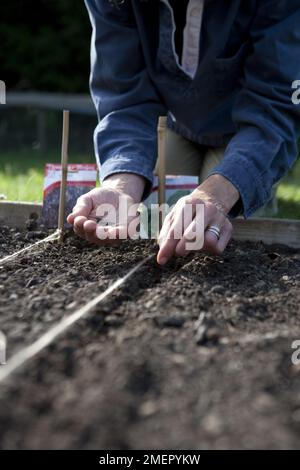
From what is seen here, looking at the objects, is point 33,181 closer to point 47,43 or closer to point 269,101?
point 269,101

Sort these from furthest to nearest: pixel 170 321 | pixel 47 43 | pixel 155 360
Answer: pixel 47 43
pixel 170 321
pixel 155 360

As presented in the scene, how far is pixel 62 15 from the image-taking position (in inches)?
299

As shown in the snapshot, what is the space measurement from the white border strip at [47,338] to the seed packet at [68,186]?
2.68 ft

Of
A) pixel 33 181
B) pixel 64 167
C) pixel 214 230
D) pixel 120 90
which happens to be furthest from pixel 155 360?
pixel 33 181

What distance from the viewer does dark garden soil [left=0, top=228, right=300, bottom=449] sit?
1008 mm

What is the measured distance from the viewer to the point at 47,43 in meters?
7.46

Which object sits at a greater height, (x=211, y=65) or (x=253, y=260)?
(x=211, y=65)

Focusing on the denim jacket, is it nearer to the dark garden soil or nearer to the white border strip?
the dark garden soil

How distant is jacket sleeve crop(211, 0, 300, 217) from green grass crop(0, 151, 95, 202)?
122 centimetres

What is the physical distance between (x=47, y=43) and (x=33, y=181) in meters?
4.18

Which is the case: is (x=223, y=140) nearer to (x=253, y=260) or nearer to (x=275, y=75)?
(x=275, y=75)

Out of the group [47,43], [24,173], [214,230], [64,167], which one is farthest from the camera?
[47,43]
